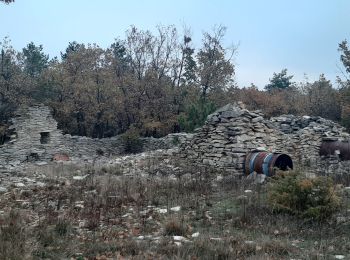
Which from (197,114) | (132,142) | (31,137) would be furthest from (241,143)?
(31,137)

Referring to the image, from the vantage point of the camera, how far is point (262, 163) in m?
11.8

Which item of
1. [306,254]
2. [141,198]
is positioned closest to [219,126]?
[141,198]

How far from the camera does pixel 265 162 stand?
38.2ft

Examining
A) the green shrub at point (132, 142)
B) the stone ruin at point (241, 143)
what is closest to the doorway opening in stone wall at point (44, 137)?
the green shrub at point (132, 142)

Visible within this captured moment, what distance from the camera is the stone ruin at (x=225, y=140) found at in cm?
1371

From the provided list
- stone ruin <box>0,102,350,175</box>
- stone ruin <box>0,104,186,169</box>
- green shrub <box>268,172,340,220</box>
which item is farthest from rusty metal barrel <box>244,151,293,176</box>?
stone ruin <box>0,104,186,169</box>

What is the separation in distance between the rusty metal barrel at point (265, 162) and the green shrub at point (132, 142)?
488 inches

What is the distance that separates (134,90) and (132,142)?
201 inches

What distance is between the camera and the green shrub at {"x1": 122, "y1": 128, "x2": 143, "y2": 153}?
24.2 meters

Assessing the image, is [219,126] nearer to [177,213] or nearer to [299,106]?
[177,213]

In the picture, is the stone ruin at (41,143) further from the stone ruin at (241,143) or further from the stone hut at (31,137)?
the stone ruin at (241,143)

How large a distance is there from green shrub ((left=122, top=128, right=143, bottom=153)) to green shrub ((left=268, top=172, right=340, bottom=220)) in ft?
56.8

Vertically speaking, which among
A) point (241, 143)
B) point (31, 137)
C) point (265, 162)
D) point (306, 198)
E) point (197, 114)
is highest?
point (197, 114)

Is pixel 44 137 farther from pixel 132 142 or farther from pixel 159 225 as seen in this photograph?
pixel 159 225
